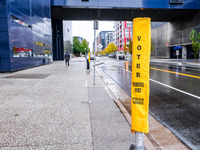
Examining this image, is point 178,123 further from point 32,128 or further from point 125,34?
point 125,34

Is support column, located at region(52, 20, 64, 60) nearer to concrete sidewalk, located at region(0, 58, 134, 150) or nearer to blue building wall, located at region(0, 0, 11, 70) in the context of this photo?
blue building wall, located at region(0, 0, 11, 70)

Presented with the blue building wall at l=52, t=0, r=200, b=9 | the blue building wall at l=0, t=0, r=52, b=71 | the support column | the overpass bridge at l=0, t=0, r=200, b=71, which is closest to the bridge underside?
the overpass bridge at l=0, t=0, r=200, b=71

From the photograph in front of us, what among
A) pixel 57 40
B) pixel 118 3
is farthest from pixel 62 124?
pixel 57 40

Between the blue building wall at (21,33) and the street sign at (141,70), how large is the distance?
1394cm

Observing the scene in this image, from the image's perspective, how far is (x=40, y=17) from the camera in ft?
77.2

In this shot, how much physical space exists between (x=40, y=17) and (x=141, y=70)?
24.6 metres

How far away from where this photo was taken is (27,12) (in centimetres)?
1819

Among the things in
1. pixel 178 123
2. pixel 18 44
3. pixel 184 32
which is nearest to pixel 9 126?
pixel 178 123

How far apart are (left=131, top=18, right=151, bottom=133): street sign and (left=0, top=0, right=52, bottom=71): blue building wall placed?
13.9 metres

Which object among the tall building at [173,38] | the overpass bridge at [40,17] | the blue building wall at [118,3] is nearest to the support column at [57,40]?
the overpass bridge at [40,17]

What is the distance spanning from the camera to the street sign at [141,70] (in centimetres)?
209

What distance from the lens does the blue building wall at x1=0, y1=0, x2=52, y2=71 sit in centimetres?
1336

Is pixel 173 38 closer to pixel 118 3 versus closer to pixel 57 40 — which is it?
pixel 118 3

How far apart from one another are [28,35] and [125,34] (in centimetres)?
7601
